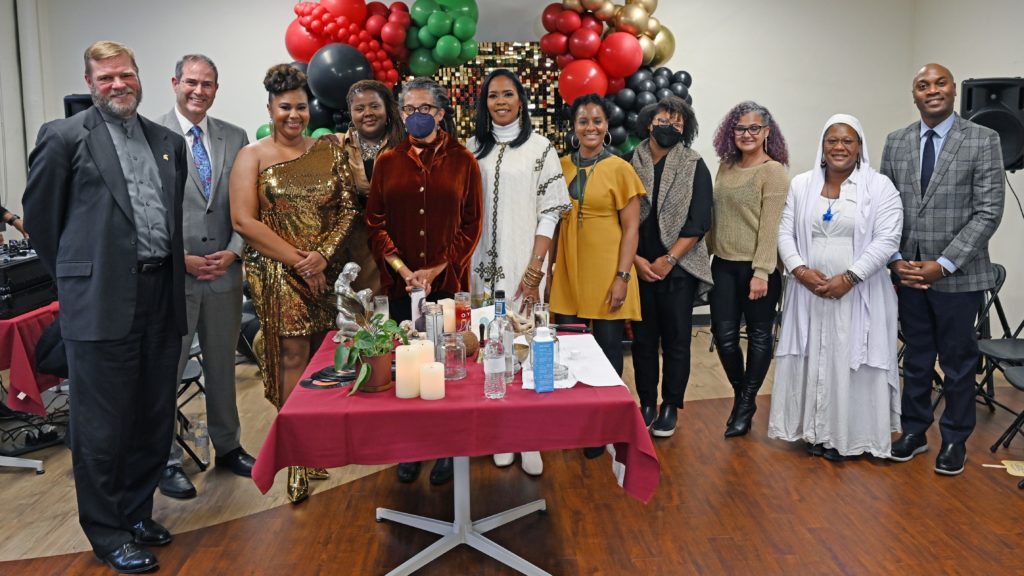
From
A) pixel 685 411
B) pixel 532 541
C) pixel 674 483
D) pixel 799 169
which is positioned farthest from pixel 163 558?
pixel 799 169

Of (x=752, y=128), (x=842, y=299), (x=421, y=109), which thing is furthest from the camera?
(x=752, y=128)

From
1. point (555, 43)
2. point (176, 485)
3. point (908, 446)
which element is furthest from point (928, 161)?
point (176, 485)

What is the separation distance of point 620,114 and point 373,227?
2.96 m

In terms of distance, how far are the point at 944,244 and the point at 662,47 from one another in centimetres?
306

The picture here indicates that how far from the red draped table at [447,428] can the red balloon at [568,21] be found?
4.11 meters

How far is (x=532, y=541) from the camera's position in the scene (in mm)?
3037

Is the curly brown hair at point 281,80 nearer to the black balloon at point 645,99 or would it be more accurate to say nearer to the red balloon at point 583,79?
the red balloon at point 583,79

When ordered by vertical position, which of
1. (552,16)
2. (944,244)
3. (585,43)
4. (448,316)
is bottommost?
(448,316)

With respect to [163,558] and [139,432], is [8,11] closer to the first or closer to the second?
[139,432]

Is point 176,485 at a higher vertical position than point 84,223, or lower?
lower

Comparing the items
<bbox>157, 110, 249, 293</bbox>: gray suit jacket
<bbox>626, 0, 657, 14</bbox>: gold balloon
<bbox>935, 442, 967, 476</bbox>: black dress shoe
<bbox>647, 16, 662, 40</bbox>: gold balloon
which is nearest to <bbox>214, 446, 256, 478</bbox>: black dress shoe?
<bbox>157, 110, 249, 293</bbox>: gray suit jacket

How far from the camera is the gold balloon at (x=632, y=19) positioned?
5.90 metres

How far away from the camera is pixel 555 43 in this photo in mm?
5973

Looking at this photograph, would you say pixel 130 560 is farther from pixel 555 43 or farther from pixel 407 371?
pixel 555 43
